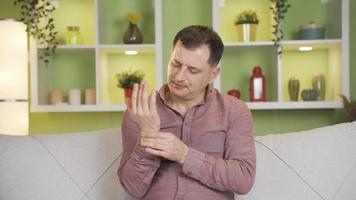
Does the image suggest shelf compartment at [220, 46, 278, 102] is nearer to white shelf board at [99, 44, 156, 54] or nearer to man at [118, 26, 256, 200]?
white shelf board at [99, 44, 156, 54]

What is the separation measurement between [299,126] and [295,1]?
845 millimetres

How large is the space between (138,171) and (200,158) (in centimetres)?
20

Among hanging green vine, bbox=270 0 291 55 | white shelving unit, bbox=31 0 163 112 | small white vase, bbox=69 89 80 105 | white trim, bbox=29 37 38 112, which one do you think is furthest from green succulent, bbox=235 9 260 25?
white trim, bbox=29 37 38 112

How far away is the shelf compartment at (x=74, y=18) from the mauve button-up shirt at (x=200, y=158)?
1.71 metres

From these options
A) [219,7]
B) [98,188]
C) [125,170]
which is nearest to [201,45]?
[125,170]

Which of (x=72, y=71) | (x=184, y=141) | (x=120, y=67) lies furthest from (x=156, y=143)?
(x=72, y=71)

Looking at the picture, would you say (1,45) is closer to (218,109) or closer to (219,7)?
(219,7)

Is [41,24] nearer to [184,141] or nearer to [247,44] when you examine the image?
[247,44]

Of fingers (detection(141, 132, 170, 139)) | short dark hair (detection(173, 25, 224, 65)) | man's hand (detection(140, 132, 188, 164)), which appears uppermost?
short dark hair (detection(173, 25, 224, 65))

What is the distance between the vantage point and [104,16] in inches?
123

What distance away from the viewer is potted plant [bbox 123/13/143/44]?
119 inches

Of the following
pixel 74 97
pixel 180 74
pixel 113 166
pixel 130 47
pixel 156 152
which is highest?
pixel 130 47

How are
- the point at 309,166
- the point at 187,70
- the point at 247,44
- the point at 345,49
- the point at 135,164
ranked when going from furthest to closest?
the point at 247,44 → the point at 345,49 → the point at 309,166 → the point at 187,70 → the point at 135,164

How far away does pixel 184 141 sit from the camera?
5.20ft
